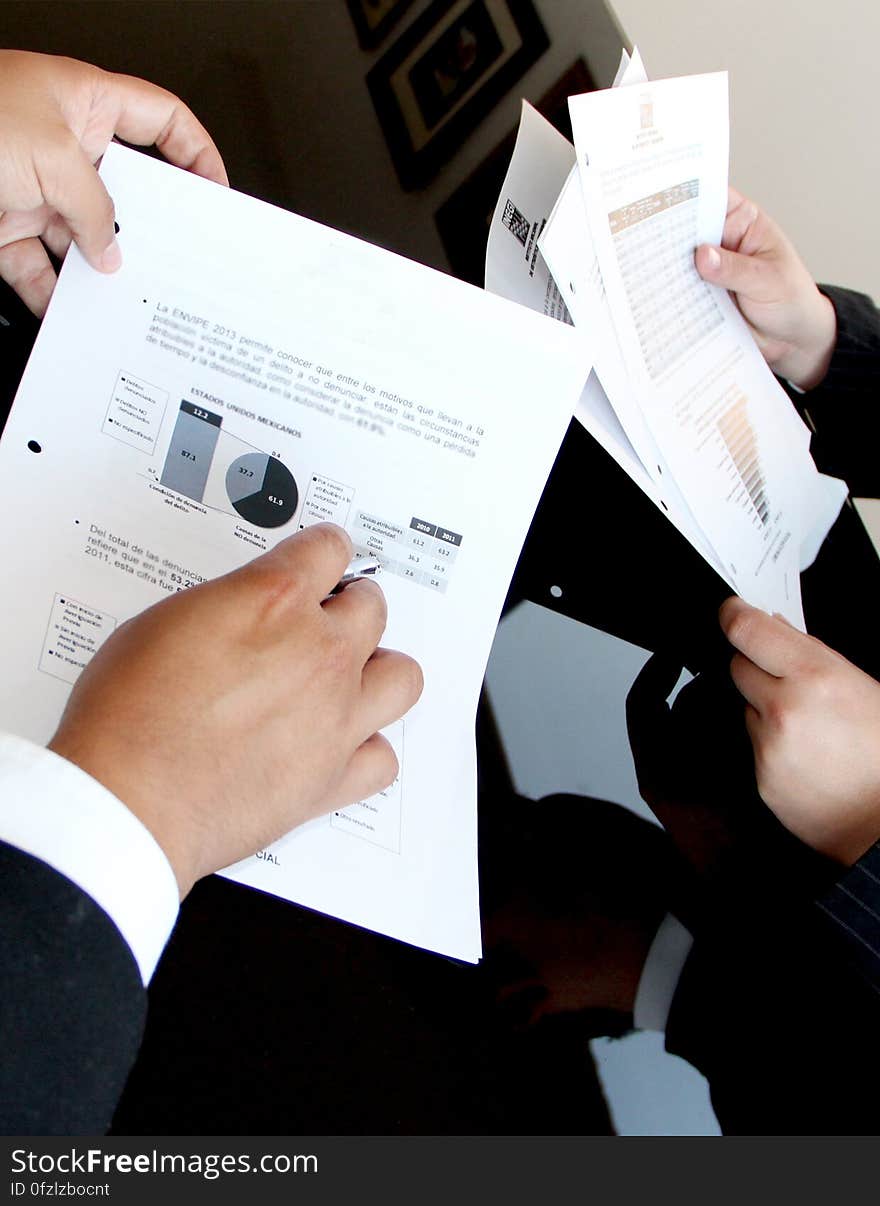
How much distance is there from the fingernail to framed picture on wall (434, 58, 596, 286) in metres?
0.24

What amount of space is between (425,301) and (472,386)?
0.05 metres

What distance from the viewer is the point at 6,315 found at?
0.51 m

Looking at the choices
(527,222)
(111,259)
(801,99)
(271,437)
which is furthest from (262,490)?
(801,99)

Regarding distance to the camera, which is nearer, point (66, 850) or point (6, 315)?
point (66, 850)

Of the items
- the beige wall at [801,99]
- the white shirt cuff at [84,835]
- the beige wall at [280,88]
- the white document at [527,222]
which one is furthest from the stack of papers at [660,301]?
the beige wall at [801,99]

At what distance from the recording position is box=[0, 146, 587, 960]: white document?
0.46m

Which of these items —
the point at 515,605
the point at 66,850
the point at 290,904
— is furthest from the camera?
the point at 515,605

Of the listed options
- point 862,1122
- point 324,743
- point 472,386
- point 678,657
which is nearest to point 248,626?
point 324,743

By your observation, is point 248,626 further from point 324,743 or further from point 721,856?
point 721,856

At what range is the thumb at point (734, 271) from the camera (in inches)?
24.9

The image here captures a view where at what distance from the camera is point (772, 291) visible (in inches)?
26.0

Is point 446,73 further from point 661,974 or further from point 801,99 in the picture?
point 801,99

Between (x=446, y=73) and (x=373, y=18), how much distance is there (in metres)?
0.06

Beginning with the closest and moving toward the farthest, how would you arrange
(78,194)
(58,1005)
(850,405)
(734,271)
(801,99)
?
(58,1005)
(78,194)
(734,271)
(850,405)
(801,99)
